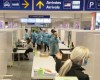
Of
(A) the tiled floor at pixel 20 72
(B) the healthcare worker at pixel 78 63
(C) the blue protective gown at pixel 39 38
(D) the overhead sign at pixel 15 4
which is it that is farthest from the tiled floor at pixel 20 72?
(C) the blue protective gown at pixel 39 38

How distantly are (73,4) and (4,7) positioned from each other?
207cm

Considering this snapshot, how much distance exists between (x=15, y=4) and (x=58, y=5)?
1.28 metres

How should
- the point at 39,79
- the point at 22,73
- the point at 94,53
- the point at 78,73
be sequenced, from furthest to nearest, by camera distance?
the point at 22,73 < the point at 94,53 < the point at 39,79 < the point at 78,73

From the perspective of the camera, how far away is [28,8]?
7172mm

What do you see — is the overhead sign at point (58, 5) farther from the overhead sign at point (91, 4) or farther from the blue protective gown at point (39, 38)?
the blue protective gown at point (39, 38)

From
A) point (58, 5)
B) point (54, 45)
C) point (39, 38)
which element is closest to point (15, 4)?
point (58, 5)

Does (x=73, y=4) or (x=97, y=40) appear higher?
(x=73, y=4)

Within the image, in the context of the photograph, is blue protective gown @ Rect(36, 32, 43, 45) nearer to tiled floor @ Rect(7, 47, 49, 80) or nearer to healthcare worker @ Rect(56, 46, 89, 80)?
tiled floor @ Rect(7, 47, 49, 80)

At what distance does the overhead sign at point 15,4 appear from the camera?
716 centimetres

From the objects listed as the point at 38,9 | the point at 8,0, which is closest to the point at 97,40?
the point at 38,9

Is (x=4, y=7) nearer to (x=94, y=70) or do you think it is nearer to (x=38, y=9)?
(x=38, y=9)

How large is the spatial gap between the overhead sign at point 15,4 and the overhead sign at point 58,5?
0.24m

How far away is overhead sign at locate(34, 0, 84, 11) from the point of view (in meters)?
7.14

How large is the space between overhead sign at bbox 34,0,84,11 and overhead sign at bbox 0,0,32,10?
0.24 m
